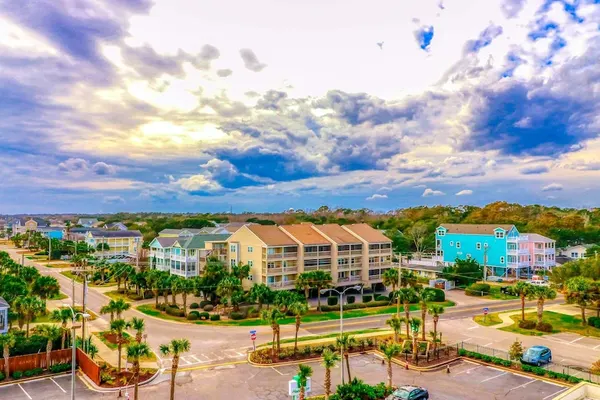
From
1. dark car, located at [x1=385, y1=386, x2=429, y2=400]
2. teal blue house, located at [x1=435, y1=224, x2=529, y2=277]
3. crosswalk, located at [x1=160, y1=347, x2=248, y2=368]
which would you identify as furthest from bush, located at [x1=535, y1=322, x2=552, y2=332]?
teal blue house, located at [x1=435, y1=224, x2=529, y2=277]

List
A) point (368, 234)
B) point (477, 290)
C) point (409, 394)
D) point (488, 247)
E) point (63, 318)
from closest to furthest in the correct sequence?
1. point (409, 394)
2. point (63, 318)
3. point (477, 290)
4. point (368, 234)
5. point (488, 247)

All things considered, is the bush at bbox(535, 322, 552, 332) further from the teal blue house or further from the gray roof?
the gray roof

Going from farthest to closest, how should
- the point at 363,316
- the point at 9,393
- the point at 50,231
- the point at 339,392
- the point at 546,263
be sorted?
the point at 50,231 → the point at 546,263 → the point at 363,316 → the point at 9,393 → the point at 339,392

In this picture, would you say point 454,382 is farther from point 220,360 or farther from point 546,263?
point 546,263

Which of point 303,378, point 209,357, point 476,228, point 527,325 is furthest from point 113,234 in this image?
point 303,378

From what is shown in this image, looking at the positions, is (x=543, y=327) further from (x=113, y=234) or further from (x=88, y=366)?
(x=113, y=234)

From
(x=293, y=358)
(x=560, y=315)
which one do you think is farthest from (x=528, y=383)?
(x=560, y=315)

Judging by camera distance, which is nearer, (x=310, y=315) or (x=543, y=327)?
(x=543, y=327)
